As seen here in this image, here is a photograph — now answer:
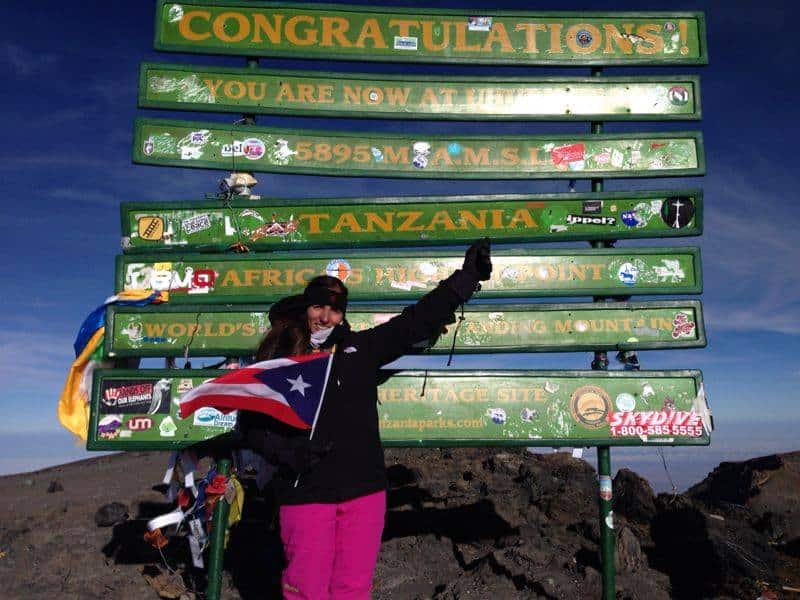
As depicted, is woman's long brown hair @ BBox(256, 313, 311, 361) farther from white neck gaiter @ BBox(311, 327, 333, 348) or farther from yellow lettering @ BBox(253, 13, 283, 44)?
yellow lettering @ BBox(253, 13, 283, 44)

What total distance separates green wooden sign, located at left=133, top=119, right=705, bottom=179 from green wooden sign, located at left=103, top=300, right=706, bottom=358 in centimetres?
127

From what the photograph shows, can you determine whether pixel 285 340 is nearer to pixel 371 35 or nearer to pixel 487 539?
pixel 371 35

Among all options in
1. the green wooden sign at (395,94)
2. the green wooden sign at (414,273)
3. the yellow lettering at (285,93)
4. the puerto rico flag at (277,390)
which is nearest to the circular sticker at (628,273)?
the green wooden sign at (414,273)

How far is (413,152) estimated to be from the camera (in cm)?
641

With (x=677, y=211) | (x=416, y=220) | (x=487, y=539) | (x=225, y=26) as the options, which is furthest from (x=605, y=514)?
(x=225, y=26)

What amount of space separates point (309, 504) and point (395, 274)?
2.64 m

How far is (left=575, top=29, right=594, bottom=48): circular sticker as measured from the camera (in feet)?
21.7

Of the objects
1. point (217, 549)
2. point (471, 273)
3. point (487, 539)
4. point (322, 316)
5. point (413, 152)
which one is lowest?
point (487, 539)

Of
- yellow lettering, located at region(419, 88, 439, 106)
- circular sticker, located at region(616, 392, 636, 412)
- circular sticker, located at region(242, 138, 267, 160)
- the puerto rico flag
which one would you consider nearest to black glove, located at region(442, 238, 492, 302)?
the puerto rico flag

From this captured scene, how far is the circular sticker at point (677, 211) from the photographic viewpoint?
20.7 feet

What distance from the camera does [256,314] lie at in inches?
240

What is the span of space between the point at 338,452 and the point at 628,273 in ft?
11.3

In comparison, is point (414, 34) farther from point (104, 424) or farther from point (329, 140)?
point (104, 424)

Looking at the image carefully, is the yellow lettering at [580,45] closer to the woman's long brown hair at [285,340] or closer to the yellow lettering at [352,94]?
the yellow lettering at [352,94]
